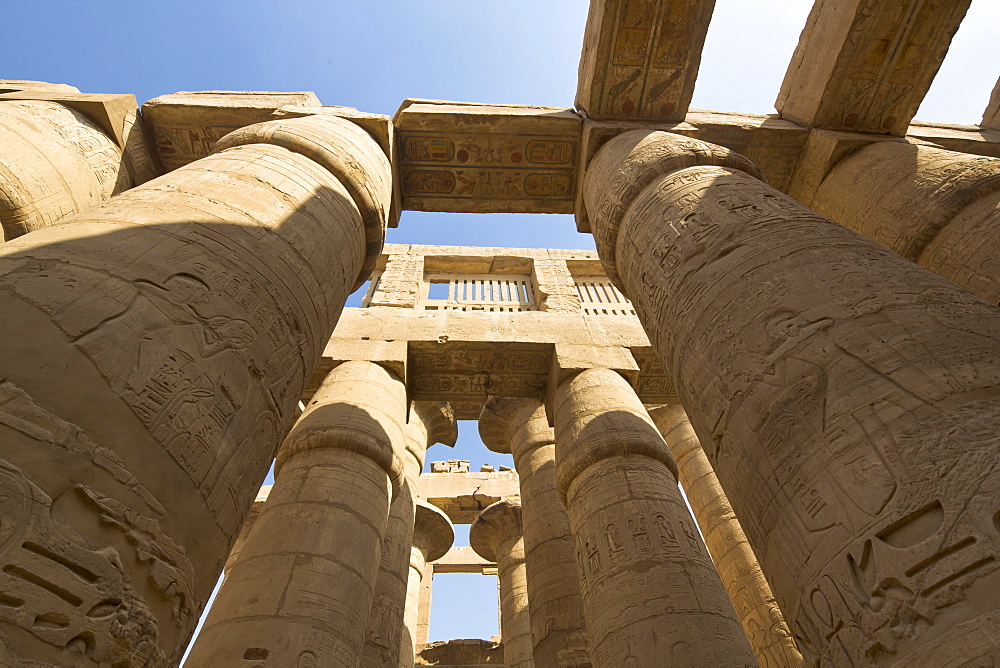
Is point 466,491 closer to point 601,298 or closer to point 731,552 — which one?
point 601,298

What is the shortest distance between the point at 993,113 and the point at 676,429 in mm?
6234

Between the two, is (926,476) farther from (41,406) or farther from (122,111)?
(122,111)

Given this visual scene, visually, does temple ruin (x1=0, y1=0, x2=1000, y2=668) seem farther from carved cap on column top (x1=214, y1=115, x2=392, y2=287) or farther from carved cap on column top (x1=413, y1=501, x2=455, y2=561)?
carved cap on column top (x1=413, y1=501, x2=455, y2=561)

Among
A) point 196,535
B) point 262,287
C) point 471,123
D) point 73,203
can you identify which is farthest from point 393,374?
point 196,535

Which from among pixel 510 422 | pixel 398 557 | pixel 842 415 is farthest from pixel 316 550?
pixel 510 422

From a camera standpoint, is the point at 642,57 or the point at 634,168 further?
the point at 642,57

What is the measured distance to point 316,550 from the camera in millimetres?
4332

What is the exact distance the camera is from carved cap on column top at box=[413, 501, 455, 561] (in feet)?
34.7

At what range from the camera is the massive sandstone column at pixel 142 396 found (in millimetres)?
1512

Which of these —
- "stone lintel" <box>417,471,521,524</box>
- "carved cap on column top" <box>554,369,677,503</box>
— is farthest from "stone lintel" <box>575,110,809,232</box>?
"stone lintel" <box>417,471,521,524</box>

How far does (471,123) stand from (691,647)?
18.3ft

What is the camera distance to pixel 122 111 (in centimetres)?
573

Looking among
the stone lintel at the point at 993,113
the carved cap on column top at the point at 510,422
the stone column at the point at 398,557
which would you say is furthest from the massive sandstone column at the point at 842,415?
the stone lintel at the point at 993,113

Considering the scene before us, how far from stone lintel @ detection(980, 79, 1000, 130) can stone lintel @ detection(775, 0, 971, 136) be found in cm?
247
